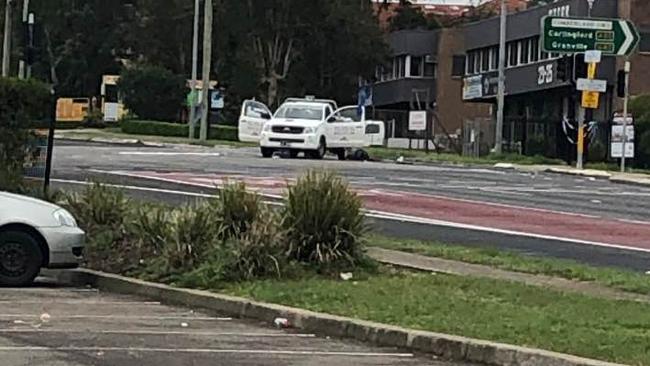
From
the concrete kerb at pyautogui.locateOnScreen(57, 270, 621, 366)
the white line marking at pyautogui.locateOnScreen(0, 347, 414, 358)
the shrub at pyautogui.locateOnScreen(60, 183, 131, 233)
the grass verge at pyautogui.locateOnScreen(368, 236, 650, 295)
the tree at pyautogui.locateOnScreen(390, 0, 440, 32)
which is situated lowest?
the white line marking at pyautogui.locateOnScreen(0, 347, 414, 358)

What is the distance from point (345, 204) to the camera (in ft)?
48.4

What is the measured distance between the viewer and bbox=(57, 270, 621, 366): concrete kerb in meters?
9.84

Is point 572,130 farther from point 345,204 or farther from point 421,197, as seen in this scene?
point 345,204

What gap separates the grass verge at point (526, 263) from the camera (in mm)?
13930

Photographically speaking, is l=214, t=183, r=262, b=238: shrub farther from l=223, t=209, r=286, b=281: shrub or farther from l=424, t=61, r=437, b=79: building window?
l=424, t=61, r=437, b=79: building window

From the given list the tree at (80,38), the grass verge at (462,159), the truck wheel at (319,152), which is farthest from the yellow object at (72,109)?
the truck wheel at (319,152)

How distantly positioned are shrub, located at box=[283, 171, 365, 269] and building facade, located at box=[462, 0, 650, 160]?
36.7 meters

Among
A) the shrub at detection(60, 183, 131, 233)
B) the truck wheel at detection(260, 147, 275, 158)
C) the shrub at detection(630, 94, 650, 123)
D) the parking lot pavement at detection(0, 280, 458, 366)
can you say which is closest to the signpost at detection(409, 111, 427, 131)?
the shrub at detection(630, 94, 650, 123)

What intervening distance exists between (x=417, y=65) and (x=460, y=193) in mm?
60022

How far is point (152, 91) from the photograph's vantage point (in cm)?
7575

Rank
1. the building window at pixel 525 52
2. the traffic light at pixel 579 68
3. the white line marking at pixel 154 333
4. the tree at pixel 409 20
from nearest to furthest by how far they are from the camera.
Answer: the white line marking at pixel 154 333 → the traffic light at pixel 579 68 → the building window at pixel 525 52 → the tree at pixel 409 20

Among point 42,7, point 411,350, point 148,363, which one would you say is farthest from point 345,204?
point 42,7

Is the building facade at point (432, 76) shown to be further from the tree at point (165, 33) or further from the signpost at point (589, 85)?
the signpost at point (589, 85)

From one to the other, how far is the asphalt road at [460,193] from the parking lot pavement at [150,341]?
5373mm
